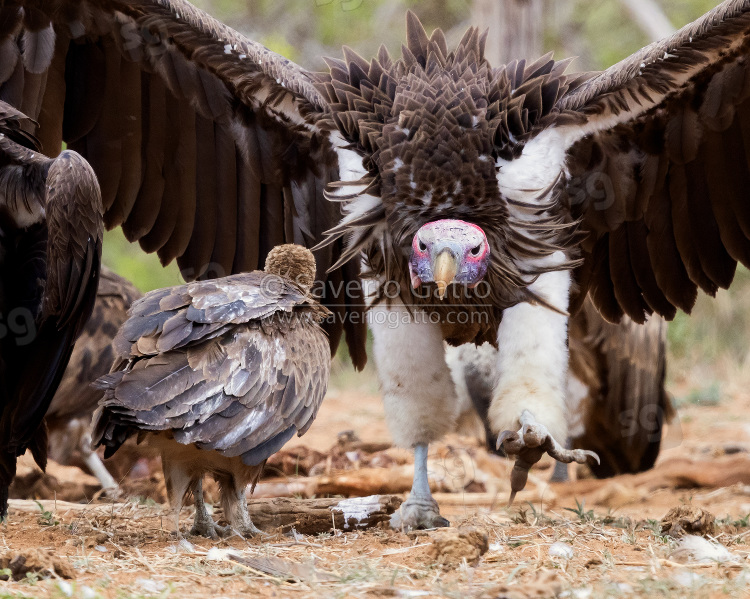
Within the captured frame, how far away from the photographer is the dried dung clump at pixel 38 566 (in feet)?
8.78

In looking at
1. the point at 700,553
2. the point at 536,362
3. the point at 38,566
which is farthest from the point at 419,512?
the point at 38,566

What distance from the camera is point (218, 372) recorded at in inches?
124

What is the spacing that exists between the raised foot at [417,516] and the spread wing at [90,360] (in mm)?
2535

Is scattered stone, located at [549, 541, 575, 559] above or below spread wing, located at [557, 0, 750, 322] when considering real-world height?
below

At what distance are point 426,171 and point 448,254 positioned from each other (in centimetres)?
39

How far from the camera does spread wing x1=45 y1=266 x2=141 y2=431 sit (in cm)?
592

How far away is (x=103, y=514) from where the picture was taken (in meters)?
4.07

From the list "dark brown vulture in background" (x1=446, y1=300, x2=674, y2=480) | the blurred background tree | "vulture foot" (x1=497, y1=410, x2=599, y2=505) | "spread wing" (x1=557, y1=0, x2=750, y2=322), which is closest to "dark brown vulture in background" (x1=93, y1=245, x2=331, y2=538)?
"vulture foot" (x1=497, y1=410, x2=599, y2=505)

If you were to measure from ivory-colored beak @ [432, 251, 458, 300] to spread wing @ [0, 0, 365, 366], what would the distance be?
Answer: 110cm

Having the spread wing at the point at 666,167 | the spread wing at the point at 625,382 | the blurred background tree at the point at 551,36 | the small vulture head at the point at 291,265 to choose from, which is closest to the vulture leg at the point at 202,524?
the small vulture head at the point at 291,265

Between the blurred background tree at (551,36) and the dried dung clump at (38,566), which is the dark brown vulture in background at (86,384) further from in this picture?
the blurred background tree at (551,36)

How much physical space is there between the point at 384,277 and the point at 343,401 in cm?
539

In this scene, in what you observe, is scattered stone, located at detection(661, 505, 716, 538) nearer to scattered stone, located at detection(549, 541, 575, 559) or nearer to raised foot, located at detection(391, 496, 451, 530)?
scattered stone, located at detection(549, 541, 575, 559)

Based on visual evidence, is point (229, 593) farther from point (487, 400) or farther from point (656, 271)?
point (487, 400)
